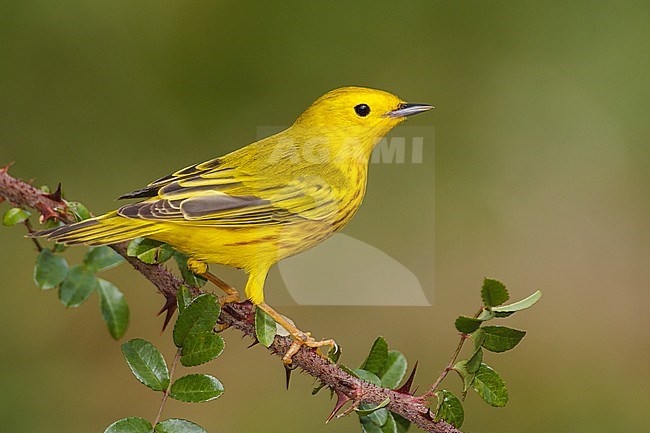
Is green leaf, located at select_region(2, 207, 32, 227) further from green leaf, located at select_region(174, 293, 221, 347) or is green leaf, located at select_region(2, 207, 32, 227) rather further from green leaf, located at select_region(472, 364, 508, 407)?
green leaf, located at select_region(472, 364, 508, 407)

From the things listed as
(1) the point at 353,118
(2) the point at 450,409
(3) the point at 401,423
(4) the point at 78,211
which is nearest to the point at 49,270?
(4) the point at 78,211

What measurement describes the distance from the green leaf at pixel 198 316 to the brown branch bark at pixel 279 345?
6.6 inches

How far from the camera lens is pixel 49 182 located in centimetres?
591

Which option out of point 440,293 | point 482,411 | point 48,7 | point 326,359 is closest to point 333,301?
point 326,359

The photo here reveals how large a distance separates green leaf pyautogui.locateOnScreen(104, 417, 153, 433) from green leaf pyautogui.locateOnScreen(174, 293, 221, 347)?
0.73 feet

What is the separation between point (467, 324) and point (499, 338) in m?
0.09

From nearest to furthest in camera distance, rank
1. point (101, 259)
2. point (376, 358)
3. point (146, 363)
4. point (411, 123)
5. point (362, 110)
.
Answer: point (146, 363) → point (376, 358) → point (362, 110) → point (101, 259) → point (411, 123)

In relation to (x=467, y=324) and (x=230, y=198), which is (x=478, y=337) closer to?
(x=467, y=324)

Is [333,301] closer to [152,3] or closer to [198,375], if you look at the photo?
[198,375]

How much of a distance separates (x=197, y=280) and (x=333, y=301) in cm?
66

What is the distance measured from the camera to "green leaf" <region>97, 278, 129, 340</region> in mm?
3064

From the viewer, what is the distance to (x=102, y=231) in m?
2.42

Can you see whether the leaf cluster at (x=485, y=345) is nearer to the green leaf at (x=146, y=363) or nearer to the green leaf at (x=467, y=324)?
the green leaf at (x=467, y=324)

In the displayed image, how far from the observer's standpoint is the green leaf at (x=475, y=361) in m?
2.24
